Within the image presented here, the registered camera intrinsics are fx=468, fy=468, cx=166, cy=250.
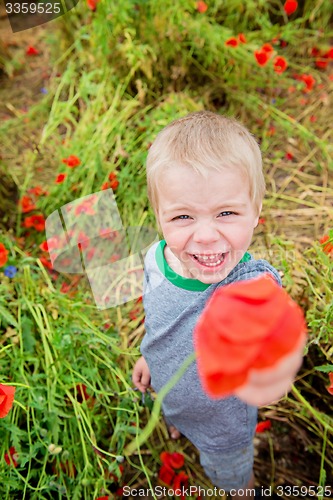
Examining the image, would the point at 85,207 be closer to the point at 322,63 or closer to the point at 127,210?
the point at 127,210

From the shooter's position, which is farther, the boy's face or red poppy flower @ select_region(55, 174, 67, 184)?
red poppy flower @ select_region(55, 174, 67, 184)

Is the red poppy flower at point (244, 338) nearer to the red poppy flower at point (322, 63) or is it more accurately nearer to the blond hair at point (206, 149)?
the blond hair at point (206, 149)

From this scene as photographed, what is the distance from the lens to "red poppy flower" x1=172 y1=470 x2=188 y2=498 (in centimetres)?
147

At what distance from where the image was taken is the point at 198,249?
3.08 ft

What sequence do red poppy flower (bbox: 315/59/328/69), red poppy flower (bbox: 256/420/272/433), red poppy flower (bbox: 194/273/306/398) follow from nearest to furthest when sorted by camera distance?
red poppy flower (bbox: 194/273/306/398)
red poppy flower (bbox: 256/420/272/433)
red poppy flower (bbox: 315/59/328/69)

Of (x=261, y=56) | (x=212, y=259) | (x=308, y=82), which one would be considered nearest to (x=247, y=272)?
(x=212, y=259)

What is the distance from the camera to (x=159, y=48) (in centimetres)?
224

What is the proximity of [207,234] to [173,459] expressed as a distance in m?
0.96

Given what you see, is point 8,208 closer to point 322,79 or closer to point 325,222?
point 325,222

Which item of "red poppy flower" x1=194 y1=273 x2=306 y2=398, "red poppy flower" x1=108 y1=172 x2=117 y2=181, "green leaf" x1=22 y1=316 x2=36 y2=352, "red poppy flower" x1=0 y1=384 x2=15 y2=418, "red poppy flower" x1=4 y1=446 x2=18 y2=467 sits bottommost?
"red poppy flower" x1=4 y1=446 x2=18 y2=467

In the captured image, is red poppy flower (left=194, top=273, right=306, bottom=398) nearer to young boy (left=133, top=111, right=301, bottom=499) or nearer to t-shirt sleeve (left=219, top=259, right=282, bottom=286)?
young boy (left=133, top=111, right=301, bottom=499)

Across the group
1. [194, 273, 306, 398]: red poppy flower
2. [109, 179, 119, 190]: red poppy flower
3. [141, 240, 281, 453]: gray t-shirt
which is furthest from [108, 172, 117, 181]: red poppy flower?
[194, 273, 306, 398]: red poppy flower

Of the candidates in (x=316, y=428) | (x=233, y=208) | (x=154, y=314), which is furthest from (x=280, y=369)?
(x=316, y=428)

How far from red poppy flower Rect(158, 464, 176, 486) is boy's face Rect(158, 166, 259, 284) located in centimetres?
85
